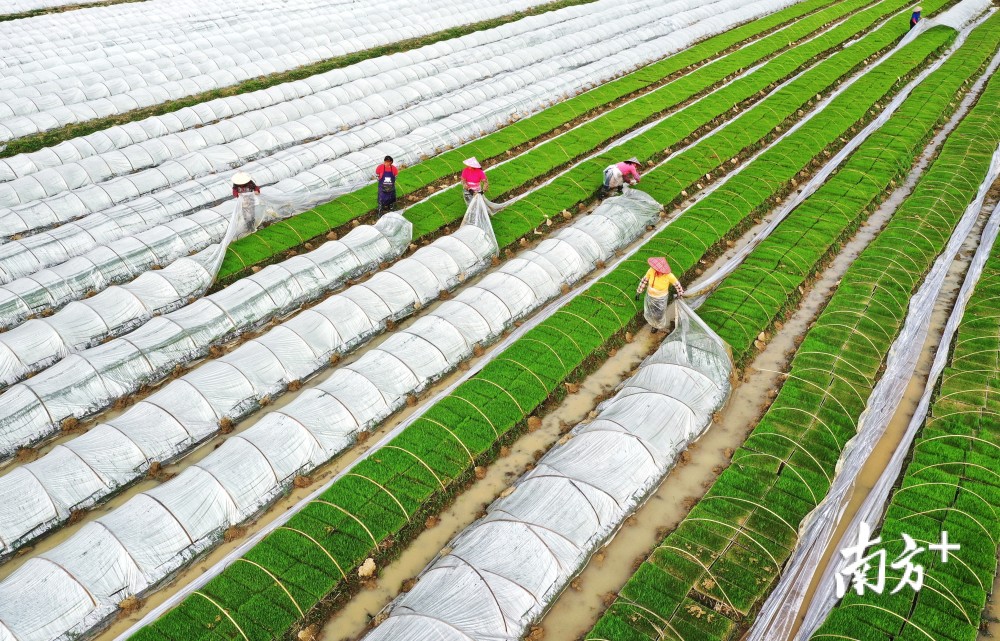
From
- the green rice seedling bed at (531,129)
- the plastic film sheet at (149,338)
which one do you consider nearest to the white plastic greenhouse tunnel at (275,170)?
the green rice seedling bed at (531,129)

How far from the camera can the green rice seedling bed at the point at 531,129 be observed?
73.6ft

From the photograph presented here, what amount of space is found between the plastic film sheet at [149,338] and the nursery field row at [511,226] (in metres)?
0.02

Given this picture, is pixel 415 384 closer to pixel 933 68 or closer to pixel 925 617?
pixel 925 617

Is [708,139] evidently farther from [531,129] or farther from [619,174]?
[531,129]

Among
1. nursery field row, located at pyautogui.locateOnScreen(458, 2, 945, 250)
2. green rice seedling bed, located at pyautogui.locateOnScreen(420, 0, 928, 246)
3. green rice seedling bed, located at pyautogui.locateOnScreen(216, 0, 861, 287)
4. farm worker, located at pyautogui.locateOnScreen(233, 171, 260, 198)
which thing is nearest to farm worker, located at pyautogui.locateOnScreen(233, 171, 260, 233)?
farm worker, located at pyautogui.locateOnScreen(233, 171, 260, 198)

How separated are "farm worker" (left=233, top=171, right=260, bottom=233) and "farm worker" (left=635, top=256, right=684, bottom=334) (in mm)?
13212

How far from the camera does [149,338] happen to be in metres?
17.1

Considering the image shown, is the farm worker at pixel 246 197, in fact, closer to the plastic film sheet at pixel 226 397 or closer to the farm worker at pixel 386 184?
the farm worker at pixel 386 184

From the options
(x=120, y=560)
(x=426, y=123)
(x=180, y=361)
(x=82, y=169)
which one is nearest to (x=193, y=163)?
(x=82, y=169)

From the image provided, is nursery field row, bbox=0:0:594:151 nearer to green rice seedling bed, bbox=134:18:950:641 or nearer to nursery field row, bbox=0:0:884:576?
nursery field row, bbox=0:0:884:576

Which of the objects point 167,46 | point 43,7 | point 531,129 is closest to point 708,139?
point 531,129

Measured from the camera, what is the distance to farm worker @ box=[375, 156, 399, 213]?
22938 millimetres

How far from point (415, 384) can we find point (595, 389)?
4.57 m

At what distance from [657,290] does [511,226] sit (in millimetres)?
7051
